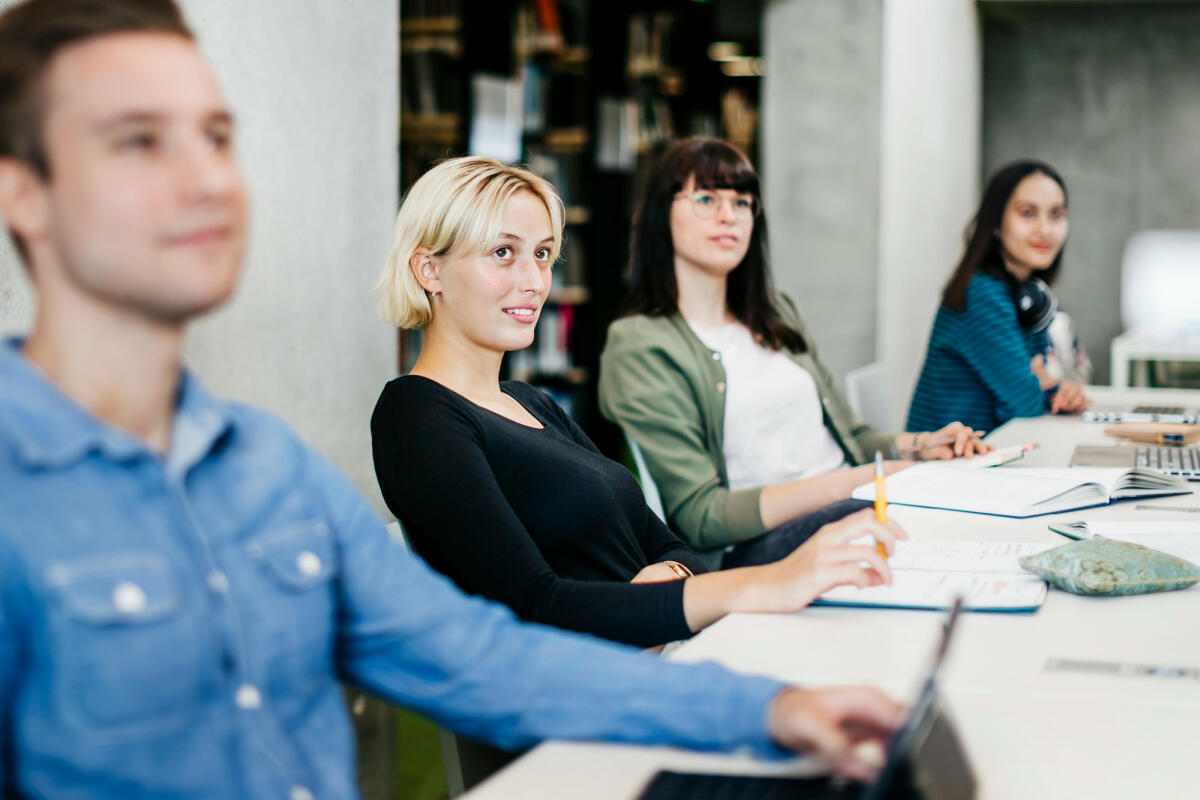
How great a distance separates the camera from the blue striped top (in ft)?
10.4

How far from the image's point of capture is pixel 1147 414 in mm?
3279

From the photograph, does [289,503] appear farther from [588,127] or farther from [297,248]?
[588,127]

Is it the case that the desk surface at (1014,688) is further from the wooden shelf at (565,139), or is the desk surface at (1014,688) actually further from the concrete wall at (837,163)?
the wooden shelf at (565,139)

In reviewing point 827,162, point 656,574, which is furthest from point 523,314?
point 827,162

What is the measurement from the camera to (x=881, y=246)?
4.62m

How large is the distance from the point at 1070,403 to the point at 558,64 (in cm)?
344

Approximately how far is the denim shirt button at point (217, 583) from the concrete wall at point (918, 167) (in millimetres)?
3264

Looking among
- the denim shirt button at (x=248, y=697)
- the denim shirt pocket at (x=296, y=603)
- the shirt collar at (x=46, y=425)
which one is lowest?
the denim shirt button at (x=248, y=697)

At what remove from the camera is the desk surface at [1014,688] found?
93cm

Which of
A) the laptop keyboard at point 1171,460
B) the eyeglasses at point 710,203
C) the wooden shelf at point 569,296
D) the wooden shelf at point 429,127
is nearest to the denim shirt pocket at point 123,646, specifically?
the eyeglasses at point 710,203

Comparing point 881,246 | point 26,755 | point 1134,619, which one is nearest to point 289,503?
point 26,755

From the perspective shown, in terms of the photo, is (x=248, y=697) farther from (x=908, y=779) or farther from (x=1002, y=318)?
(x=1002, y=318)

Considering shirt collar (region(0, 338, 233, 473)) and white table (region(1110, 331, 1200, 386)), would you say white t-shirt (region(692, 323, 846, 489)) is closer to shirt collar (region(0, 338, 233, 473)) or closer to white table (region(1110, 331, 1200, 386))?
shirt collar (region(0, 338, 233, 473))

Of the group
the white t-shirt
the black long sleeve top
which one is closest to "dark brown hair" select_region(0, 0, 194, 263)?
the black long sleeve top
